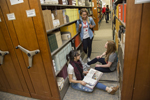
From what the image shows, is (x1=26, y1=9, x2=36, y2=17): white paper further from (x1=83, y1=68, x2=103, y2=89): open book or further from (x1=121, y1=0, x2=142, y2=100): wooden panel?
(x1=83, y1=68, x2=103, y2=89): open book

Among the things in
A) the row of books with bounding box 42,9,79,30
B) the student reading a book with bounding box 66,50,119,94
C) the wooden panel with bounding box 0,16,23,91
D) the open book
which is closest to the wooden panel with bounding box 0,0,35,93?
the wooden panel with bounding box 0,16,23,91

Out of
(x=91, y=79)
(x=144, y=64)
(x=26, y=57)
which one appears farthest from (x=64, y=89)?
(x=144, y=64)

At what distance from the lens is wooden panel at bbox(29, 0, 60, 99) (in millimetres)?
1209

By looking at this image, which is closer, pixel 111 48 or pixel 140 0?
pixel 140 0

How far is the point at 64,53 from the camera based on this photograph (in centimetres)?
197

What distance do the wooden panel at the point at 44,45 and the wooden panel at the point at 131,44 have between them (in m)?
0.96

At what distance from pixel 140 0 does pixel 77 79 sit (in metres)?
1.53

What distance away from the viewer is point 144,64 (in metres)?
1.19

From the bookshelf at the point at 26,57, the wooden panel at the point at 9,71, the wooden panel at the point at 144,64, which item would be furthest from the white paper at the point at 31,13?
the wooden panel at the point at 144,64

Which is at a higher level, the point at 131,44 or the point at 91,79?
the point at 131,44

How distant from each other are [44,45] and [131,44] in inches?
41.3

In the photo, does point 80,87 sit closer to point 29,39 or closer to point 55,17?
point 29,39

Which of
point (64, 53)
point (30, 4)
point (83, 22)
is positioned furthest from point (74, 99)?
point (83, 22)

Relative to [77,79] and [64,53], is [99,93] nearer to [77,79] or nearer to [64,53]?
[77,79]
